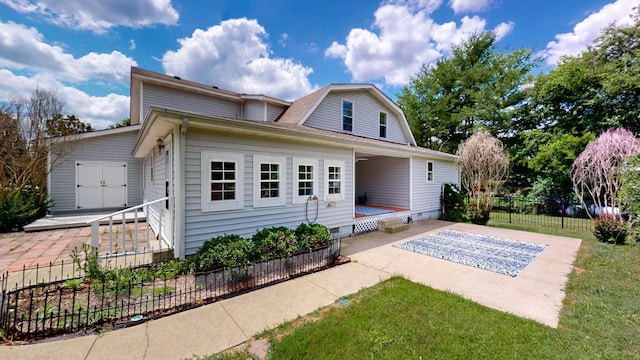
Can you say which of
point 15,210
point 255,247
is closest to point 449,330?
point 255,247

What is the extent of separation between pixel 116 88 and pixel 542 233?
22.3m

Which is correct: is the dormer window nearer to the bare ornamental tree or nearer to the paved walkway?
the bare ornamental tree

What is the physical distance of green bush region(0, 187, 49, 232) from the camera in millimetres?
7574

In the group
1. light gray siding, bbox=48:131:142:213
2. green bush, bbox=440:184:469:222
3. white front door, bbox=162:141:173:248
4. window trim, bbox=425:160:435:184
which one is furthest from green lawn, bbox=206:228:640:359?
light gray siding, bbox=48:131:142:213

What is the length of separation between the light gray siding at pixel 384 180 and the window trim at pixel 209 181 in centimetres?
764

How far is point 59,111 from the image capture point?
1076 centimetres

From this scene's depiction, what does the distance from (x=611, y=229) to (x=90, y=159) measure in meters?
19.6

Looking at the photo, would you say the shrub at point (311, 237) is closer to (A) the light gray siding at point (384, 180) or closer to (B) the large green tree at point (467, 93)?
(A) the light gray siding at point (384, 180)

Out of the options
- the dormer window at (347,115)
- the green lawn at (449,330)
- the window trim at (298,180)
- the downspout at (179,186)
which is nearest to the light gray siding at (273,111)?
the dormer window at (347,115)

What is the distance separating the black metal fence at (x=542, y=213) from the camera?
434 inches

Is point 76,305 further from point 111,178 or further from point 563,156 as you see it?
point 563,156

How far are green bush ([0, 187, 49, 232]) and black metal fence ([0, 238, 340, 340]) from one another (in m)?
5.84

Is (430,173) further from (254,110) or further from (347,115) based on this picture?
(254,110)

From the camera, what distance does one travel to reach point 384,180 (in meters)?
11.6
